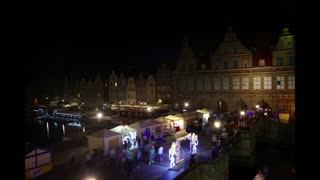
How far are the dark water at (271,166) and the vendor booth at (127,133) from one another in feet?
25.2

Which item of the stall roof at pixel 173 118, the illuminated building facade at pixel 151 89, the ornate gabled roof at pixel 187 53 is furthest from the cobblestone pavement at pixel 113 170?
the illuminated building facade at pixel 151 89

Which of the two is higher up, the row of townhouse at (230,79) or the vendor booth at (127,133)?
the row of townhouse at (230,79)

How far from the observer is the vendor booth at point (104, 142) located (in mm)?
16000

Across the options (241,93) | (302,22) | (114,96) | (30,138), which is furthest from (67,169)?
(114,96)

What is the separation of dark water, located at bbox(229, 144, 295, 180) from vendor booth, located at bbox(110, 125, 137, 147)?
767 centimetres

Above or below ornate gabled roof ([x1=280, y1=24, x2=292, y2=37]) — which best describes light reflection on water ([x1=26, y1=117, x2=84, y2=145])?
below

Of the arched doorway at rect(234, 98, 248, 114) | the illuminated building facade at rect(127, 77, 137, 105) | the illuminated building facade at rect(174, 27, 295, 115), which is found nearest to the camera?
the illuminated building facade at rect(174, 27, 295, 115)

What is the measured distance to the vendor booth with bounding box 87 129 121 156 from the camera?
1600 centimetres

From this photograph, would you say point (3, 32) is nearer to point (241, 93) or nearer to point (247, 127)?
point (247, 127)

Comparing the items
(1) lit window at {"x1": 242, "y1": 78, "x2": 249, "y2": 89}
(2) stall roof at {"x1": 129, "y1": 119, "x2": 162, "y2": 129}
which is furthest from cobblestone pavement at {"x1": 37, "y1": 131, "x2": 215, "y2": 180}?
(1) lit window at {"x1": 242, "y1": 78, "x2": 249, "y2": 89}

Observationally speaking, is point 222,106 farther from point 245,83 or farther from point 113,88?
point 113,88

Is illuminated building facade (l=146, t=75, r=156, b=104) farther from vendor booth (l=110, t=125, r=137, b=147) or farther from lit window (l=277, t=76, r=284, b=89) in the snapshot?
vendor booth (l=110, t=125, r=137, b=147)

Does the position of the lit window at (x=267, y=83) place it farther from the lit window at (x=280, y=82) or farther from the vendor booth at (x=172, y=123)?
the vendor booth at (x=172, y=123)

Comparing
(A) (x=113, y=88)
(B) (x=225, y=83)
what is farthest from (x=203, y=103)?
(A) (x=113, y=88)
